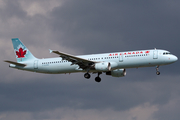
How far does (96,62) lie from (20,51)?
62.6 feet

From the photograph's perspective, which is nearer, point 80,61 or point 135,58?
point 135,58

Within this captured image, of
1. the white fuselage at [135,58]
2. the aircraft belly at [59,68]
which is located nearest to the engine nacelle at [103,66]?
the white fuselage at [135,58]

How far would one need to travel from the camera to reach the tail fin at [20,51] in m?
75.8

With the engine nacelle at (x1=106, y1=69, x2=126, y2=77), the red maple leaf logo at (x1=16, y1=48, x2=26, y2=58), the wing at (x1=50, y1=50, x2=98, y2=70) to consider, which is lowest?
the engine nacelle at (x1=106, y1=69, x2=126, y2=77)

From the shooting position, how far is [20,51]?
7706cm


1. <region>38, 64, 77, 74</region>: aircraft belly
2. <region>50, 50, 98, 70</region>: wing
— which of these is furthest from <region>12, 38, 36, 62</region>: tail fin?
<region>50, 50, 98, 70</region>: wing

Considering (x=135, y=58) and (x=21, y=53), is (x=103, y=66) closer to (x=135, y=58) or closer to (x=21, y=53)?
(x=135, y=58)

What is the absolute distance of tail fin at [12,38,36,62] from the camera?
249 ft

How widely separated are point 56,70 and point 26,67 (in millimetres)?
6817

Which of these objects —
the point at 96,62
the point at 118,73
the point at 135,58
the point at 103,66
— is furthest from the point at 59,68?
the point at 135,58

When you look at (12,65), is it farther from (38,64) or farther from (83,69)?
(83,69)

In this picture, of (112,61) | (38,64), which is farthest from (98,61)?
(38,64)

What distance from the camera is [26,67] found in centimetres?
7350

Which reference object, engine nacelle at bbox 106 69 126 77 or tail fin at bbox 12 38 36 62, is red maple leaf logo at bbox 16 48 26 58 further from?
engine nacelle at bbox 106 69 126 77
